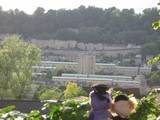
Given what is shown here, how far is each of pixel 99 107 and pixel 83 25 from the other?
10033 cm

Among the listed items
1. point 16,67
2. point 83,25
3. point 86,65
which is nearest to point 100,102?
point 16,67

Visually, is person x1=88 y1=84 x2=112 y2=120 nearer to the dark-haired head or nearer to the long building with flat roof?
the dark-haired head

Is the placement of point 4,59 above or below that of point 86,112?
below

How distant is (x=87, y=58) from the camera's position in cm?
6594

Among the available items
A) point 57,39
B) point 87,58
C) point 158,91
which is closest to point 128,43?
point 57,39

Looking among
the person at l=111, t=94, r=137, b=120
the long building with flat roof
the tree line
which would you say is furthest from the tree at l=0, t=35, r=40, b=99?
the tree line

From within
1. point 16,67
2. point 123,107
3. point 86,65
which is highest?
point 123,107

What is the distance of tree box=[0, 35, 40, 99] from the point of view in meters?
28.0

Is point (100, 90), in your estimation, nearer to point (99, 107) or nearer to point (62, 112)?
point (99, 107)

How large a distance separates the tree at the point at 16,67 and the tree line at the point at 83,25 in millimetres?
63032

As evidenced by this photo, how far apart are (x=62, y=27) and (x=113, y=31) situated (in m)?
9.85

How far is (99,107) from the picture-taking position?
287 cm

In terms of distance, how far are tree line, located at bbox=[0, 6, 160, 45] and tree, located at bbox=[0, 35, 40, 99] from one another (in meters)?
63.0

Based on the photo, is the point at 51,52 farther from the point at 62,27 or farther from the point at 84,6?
the point at 84,6
